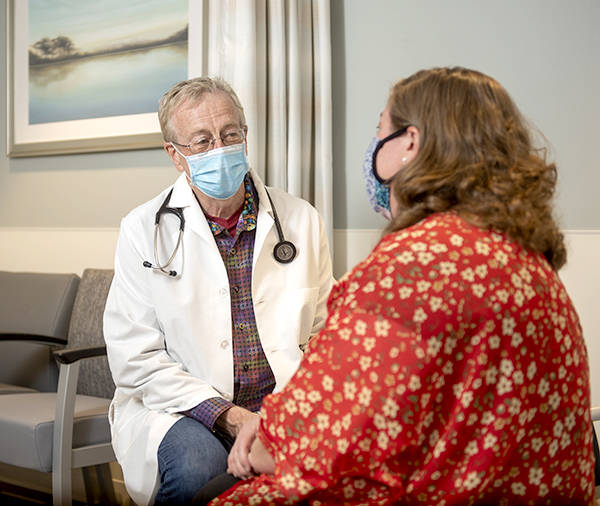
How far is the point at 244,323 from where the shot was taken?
1.55 meters

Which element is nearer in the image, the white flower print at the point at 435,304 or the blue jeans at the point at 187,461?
the white flower print at the point at 435,304

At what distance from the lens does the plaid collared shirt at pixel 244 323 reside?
1.52 metres

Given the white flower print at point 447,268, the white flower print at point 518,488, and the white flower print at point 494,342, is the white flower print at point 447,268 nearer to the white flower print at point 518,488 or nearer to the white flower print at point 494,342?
the white flower print at point 494,342

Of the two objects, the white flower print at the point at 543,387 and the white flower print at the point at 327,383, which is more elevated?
the white flower print at the point at 327,383

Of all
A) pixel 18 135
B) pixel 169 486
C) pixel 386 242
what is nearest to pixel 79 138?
pixel 18 135

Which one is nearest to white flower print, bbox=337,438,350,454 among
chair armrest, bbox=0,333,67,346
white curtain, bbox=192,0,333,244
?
white curtain, bbox=192,0,333,244

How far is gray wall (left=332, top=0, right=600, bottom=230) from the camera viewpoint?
73.0 inches

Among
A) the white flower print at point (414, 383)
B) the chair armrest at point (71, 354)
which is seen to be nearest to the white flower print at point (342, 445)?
the white flower print at point (414, 383)

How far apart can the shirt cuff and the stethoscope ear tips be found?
42 centimetres

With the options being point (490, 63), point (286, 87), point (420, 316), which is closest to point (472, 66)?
point (490, 63)

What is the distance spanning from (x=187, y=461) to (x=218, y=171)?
757mm

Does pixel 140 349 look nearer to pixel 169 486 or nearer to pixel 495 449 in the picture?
pixel 169 486

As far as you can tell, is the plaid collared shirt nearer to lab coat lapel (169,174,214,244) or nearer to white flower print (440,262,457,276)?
lab coat lapel (169,174,214,244)

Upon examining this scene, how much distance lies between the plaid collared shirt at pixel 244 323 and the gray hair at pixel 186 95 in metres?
0.33
